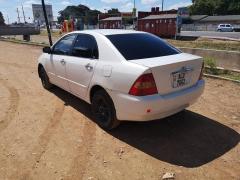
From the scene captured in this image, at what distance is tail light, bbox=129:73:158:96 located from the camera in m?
3.87

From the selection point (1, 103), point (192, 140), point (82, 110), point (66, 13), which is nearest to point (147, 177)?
point (192, 140)

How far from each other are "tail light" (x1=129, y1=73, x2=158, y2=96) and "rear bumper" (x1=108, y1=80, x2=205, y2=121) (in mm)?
73

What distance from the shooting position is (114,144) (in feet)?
14.2

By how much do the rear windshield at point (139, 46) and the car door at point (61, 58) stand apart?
4.13 feet

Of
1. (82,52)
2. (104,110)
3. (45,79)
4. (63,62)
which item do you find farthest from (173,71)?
(45,79)

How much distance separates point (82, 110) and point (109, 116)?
1.40 metres

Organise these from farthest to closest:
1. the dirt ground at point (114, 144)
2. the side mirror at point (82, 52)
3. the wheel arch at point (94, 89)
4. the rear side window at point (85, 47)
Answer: the side mirror at point (82, 52)
the rear side window at point (85, 47)
the wheel arch at point (94, 89)
the dirt ground at point (114, 144)

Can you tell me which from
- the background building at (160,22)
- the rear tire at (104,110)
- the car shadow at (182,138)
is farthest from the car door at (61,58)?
the background building at (160,22)

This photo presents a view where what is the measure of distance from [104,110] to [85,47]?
1311 millimetres

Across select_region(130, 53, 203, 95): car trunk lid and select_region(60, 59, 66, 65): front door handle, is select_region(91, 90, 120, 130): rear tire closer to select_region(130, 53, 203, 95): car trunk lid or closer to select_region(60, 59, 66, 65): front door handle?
select_region(130, 53, 203, 95): car trunk lid

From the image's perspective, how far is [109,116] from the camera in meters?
4.55

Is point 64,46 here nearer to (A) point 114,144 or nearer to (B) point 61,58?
(B) point 61,58

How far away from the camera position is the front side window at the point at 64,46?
566 centimetres

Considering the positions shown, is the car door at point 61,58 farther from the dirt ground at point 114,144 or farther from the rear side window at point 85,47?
the dirt ground at point 114,144
